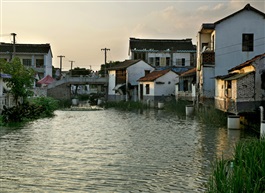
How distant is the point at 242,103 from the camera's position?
22.5m

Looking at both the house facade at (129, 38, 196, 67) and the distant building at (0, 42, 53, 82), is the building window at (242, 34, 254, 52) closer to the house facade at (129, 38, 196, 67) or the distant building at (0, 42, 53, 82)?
the house facade at (129, 38, 196, 67)

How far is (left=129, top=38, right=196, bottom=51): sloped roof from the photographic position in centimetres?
7112

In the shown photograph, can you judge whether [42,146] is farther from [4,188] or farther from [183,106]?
[183,106]

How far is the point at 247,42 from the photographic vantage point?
34812mm

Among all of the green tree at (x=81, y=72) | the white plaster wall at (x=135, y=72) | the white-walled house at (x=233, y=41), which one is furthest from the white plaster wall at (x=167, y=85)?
the green tree at (x=81, y=72)

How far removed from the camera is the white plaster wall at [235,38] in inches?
1350

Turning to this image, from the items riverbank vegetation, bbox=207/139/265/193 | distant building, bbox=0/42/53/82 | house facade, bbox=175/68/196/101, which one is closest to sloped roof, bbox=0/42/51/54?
distant building, bbox=0/42/53/82

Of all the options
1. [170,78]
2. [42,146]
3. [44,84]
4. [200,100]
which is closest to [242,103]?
[42,146]

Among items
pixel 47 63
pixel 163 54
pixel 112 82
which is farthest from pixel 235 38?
pixel 47 63

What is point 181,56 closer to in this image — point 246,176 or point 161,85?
point 161,85

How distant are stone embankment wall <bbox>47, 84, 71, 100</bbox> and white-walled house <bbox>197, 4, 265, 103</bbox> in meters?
29.5

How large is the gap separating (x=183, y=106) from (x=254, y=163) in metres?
31.6

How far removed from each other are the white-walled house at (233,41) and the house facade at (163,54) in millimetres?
35393

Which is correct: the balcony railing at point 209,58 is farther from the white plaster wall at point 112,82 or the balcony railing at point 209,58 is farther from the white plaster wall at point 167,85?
the white plaster wall at point 112,82
